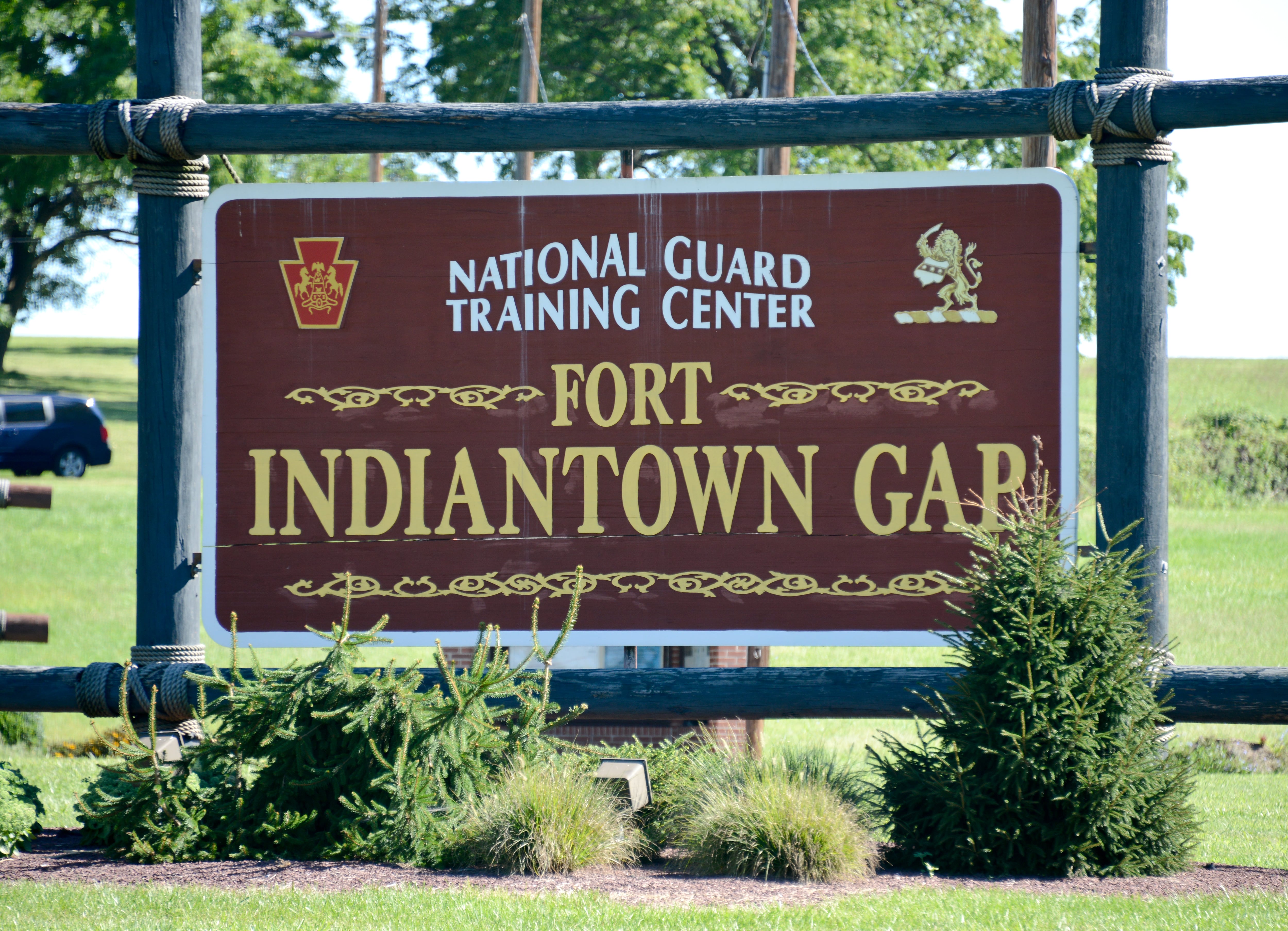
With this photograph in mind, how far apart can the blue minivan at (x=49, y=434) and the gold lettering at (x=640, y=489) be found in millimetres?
27451

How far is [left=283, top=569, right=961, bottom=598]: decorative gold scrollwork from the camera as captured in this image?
617 cm

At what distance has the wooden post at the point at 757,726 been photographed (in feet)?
25.5

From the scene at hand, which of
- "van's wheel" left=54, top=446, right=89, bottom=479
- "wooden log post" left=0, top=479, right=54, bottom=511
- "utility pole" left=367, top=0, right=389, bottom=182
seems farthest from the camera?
"van's wheel" left=54, top=446, right=89, bottom=479

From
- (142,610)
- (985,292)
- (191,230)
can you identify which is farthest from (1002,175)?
(142,610)

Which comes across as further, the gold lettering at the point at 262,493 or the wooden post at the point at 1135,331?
the gold lettering at the point at 262,493

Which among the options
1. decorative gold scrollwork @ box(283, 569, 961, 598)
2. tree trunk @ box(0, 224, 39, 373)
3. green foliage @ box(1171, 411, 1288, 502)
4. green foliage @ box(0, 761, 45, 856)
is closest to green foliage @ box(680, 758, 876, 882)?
decorative gold scrollwork @ box(283, 569, 961, 598)

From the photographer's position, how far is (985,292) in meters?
6.17

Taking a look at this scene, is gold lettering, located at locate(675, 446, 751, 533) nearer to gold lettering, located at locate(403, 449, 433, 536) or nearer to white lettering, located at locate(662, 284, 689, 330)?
white lettering, located at locate(662, 284, 689, 330)

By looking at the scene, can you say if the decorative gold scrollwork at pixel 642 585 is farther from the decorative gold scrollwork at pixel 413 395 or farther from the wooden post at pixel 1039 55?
the wooden post at pixel 1039 55

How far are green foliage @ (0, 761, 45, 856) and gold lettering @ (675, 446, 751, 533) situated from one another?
3.50m

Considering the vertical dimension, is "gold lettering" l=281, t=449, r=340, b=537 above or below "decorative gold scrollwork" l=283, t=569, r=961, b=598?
above

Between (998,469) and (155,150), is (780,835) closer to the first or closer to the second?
(998,469)

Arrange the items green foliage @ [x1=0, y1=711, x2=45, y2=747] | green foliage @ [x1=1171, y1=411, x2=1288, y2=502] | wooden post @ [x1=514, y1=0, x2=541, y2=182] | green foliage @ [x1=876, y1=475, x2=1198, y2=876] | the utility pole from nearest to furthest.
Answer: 1. green foliage @ [x1=876, y1=475, x2=1198, y2=876]
2. green foliage @ [x1=0, y1=711, x2=45, y2=747]
3. wooden post @ [x1=514, y1=0, x2=541, y2=182]
4. the utility pole
5. green foliage @ [x1=1171, y1=411, x2=1288, y2=502]

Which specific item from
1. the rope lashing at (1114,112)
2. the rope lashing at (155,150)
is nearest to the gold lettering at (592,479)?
the rope lashing at (155,150)
